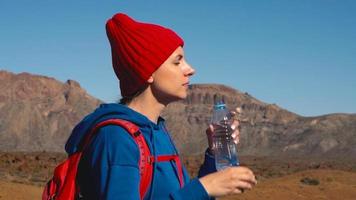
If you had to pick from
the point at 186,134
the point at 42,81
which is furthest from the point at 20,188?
the point at 42,81

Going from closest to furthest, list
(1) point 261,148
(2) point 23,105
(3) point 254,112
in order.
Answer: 1. (1) point 261,148
2. (2) point 23,105
3. (3) point 254,112

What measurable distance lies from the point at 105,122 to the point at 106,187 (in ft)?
0.84

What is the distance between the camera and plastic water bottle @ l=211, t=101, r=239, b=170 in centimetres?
291

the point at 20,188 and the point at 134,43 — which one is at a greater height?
the point at 134,43

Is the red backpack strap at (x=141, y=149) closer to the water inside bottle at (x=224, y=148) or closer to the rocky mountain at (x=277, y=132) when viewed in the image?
the water inside bottle at (x=224, y=148)

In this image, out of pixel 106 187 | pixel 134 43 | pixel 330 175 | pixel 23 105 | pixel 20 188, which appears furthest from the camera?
pixel 23 105

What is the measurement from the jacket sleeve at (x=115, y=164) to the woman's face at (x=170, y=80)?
42 centimetres

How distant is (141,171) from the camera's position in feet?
7.91

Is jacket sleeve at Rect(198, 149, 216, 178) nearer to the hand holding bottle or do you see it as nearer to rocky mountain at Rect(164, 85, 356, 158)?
the hand holding bottle

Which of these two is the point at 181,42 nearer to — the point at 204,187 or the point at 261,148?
the point at 204,187

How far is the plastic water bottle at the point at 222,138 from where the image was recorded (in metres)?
2.91

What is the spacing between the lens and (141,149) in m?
2.42

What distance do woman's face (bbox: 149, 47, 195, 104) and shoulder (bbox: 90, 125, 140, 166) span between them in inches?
16.2

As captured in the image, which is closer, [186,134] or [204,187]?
[204,187]
